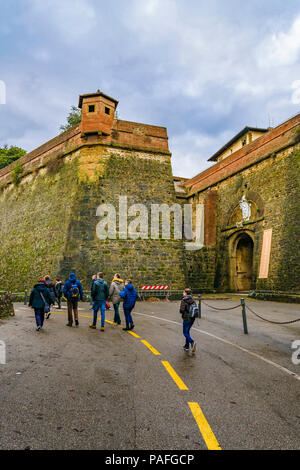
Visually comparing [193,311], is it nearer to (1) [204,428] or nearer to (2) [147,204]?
(1) [204,428]

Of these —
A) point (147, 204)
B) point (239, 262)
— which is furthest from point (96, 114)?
point (239, 262)

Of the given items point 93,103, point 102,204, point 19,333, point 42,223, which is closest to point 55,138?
point 93,103

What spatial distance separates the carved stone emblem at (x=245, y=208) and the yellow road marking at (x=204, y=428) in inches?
825

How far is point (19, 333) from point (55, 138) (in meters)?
20.4

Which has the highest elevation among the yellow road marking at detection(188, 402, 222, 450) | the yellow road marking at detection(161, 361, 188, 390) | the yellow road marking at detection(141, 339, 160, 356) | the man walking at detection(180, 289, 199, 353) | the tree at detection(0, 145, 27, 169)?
the tree at detection(0, 145, 27, 169)

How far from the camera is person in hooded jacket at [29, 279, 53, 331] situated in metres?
8.14

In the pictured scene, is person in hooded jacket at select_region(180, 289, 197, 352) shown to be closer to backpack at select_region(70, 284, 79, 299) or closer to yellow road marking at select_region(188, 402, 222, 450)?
yellow road marking at select_region(188, 402, 222, 450)

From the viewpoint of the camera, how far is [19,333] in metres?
7.71

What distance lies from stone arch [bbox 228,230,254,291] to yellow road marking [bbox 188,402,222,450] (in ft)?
72.5

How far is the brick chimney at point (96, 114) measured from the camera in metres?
20.6

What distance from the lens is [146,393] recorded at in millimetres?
3863

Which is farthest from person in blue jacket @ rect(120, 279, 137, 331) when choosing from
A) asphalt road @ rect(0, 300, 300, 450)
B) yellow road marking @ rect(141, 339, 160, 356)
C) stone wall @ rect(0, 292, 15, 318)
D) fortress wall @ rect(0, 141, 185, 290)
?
fortress wall @ rect(0, 141, 185, 290)

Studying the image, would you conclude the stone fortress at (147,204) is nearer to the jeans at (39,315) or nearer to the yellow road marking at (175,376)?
the jeans at (39,315)
